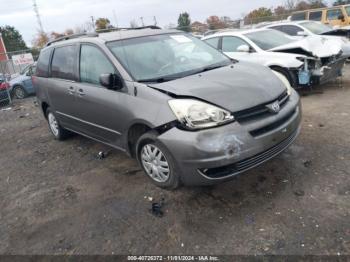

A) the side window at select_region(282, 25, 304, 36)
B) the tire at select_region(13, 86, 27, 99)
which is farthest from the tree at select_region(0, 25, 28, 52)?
the side window at select_region(282, 25, 304, 36)

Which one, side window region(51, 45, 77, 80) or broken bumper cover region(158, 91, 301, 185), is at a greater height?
side window region(51, 45, 77, 80)

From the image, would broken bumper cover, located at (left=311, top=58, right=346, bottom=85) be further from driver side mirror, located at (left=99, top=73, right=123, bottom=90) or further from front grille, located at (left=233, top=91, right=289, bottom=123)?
driver side mirror, located at (left=99, top=73, right=123, bottom=90)

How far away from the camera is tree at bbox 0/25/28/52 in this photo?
44.4 m

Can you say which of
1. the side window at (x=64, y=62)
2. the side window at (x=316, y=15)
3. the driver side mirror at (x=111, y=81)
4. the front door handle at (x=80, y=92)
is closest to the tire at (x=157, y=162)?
the driver side mirror at (x=111, y=81)

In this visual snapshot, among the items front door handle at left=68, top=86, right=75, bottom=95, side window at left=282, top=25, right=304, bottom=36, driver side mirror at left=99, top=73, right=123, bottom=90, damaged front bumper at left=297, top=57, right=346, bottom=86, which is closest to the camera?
driver side mirror at left=99, top=73, right=123, bottom=90

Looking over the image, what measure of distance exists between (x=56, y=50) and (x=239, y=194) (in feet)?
12.6

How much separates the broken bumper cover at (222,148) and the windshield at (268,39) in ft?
15.4

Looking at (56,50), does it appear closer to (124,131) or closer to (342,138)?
(124,131)

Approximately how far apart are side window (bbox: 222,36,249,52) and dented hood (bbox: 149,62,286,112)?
13.6 ft

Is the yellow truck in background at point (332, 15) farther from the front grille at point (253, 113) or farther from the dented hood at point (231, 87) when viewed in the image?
the front grille at point (253, 113)

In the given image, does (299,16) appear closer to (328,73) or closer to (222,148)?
(328,73)

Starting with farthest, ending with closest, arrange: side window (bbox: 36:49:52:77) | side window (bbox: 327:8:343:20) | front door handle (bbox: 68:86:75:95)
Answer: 1. side window (bbox: 327:8:343:20)
2. side window (bbox: 36:49:52:77)
3. front door handle (bbox: 68:86:75:95)

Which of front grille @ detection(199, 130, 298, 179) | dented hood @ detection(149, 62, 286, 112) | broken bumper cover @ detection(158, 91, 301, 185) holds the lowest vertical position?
front grille @ detection(199, 130, 298, 179)

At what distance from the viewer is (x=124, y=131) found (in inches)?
154
